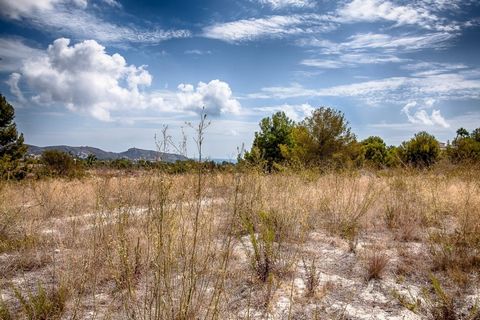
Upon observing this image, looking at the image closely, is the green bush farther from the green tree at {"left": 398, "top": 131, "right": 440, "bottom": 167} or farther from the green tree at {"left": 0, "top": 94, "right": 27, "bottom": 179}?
the green tree at {"left": 398, "top": 131, "right": 440, "bottom": 167}

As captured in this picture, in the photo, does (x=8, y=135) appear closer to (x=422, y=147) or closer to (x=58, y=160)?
(x=58, y=160)

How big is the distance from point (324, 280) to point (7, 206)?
4.90 metres

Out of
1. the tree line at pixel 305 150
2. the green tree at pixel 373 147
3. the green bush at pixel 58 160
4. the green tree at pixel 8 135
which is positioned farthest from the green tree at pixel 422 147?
the green tree at pixel 8 135

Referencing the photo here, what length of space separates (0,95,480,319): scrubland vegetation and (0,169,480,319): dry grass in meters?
0.02

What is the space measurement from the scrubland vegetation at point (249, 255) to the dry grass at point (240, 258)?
19 millimetres

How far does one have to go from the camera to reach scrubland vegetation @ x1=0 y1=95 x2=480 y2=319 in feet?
8.27

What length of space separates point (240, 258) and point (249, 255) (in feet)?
1.16

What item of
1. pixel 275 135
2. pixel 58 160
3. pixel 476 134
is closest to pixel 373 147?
pixel 476 134

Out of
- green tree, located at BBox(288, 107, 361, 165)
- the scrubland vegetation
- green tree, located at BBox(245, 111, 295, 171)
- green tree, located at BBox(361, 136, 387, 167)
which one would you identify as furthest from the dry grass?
green tree, located at BBox(361, 136, 387, 167)

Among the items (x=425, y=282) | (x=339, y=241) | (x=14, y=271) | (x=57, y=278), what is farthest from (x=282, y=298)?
(x=14, y=271)

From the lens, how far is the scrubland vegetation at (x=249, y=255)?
252 cm

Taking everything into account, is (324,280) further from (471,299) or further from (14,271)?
(14,271)

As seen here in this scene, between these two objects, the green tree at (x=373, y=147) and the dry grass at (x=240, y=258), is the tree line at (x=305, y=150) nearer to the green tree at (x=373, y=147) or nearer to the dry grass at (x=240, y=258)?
the dry grass at (x=240, y=258)

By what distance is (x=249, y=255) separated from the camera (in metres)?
3.56
